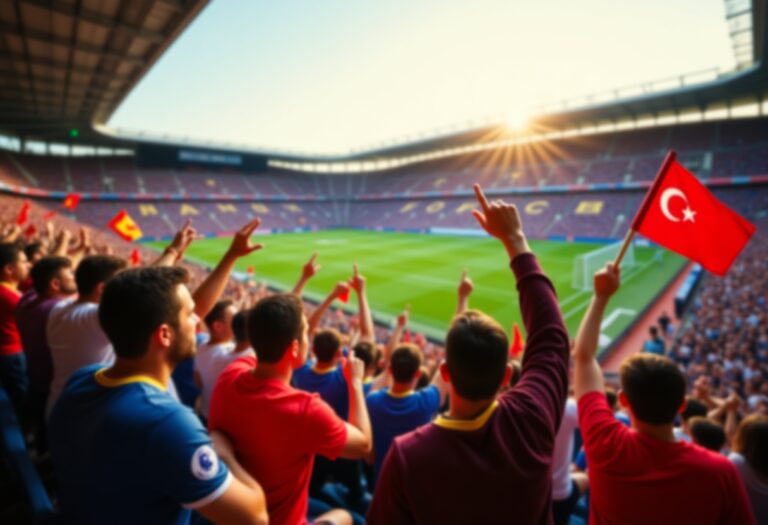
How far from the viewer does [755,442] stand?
2.41 m

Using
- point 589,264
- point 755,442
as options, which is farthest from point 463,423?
point 589,264

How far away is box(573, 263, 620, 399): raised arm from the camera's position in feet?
6.91

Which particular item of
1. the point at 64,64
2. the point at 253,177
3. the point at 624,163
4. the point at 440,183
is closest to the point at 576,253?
the point at 624,163

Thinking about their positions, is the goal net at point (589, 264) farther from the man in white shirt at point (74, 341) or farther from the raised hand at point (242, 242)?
the man in white shirt at point (74, 341)

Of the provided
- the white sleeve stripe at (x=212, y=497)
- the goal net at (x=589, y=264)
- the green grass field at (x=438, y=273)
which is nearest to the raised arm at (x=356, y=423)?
the white sleeve stripe at (x=212, y=497)

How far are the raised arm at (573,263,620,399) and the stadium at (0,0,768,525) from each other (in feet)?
0.11

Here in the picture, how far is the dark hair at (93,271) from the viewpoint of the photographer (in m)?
2.88

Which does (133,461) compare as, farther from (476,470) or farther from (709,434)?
(709,434)

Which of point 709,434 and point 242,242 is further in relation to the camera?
point 242,242

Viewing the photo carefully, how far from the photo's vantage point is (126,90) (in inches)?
807

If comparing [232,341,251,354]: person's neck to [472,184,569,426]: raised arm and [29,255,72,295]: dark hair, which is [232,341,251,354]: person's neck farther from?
[472,184,569,426]: raised arm

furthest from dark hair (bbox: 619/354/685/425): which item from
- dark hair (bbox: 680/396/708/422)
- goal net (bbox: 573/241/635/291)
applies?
goal net (bbox: 573/241/635/291)

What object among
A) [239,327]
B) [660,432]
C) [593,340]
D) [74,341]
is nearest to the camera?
[660,432]

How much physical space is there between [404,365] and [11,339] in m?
4.31
